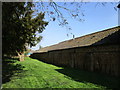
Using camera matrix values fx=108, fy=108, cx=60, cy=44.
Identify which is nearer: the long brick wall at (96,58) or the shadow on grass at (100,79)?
the shadow on grass at (100,79)

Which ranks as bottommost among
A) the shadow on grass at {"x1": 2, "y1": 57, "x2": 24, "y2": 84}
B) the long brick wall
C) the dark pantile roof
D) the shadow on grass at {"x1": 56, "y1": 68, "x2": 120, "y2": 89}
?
the shadow on grass at {"x1": 56, "y1": 68, "x2": 120, "y2": 89}

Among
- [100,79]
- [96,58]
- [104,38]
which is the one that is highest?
[104,38]

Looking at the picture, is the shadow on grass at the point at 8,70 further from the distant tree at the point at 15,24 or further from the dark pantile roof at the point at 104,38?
the dark pantile roof at the point at 104,38

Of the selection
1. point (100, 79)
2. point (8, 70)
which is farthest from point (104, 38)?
point (8, 70)

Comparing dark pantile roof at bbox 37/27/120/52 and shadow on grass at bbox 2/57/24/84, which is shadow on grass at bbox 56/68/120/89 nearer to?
dark pantile roof at bbox 37/27/120/52

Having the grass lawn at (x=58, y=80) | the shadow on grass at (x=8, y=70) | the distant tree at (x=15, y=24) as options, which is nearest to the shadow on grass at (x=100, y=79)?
the grass lawn at (x=58, y=80)

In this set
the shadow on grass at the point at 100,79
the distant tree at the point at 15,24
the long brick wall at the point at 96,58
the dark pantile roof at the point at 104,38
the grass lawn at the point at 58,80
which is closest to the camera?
the grass lawn at the point at 58,80

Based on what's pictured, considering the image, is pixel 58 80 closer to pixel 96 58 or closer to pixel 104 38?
pixel 96 58

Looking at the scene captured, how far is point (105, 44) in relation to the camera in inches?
323

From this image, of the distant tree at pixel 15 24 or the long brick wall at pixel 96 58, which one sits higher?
the distant tree at pixel 15 24

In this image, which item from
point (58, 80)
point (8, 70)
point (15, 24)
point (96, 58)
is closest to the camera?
point (58, 80)

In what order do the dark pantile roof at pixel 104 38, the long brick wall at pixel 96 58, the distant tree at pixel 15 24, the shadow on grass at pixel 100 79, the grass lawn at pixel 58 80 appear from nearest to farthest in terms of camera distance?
the grass lawn at pixel 58 80
the shadow on grass at pixel 100 79
the distant tree at pixel 15 24
the long brick wall at pixel 96 58
the dark pantile roof at pixel 104 38

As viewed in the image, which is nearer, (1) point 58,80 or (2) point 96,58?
(1) point 58,80

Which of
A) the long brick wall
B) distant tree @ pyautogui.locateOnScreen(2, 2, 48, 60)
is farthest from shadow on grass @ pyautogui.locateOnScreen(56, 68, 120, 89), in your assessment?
distant tree @ pyautogui.locateOnScreen(2, 2, 48, 60)
